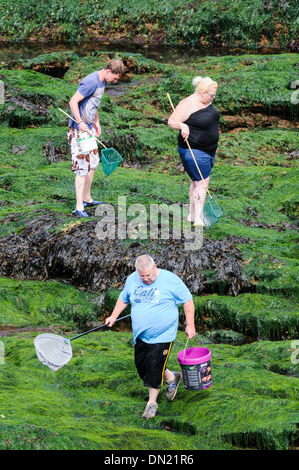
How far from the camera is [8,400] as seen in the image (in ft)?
16.9

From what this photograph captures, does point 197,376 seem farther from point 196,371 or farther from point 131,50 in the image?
point 131,50

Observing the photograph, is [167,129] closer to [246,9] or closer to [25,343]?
[25,343]

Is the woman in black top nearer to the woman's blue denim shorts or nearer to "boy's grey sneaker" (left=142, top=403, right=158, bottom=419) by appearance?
the woman's blue denim shorts

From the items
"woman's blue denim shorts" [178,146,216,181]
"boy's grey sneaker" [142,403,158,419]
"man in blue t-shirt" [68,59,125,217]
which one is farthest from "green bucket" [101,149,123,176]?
"boy's grey sneaker" [142,403,158,419]

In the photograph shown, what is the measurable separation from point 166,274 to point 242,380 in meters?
1.28

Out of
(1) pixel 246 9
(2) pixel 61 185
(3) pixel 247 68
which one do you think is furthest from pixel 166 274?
(1) pixel 246 9

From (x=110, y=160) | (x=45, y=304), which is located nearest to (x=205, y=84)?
(x=110, y=160)

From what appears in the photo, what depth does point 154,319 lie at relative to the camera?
17.3ft

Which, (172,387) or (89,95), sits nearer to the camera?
(172,387)

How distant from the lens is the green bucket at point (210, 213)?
342 inches

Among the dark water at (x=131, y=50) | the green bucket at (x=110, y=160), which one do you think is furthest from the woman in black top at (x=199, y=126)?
the dark water at (x=131, y=50)

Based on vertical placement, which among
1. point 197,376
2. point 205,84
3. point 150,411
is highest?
point 205,84

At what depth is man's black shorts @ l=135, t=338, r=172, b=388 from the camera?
5.36m

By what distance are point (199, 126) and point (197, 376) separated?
3.92 m
